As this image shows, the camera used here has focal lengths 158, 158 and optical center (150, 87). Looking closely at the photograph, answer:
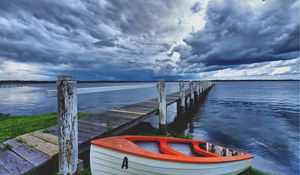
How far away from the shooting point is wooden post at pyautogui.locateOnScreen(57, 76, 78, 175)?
2.73 m

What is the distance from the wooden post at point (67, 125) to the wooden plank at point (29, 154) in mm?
509

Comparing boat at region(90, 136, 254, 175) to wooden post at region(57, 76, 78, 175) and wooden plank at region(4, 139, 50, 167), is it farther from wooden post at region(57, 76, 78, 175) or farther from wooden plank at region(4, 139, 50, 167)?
wooden plank at region(4, 139, 50, 167)

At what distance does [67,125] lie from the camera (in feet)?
9.13

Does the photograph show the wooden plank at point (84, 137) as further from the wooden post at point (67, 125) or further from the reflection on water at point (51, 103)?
the reflection on water at point (51, 103)

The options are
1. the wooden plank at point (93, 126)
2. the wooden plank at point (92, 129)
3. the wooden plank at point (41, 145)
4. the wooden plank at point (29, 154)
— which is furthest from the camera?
the wooden plank at point (93, 126)

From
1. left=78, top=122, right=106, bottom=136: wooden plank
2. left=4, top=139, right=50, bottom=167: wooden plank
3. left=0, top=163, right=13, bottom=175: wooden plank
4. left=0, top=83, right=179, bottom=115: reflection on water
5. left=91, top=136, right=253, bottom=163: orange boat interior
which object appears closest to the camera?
left=0, top=163, right=13, bottom=175: wooden plank

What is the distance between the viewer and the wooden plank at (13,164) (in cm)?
274

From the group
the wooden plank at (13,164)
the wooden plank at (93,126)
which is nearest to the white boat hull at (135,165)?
the wooden plank at (13,164)

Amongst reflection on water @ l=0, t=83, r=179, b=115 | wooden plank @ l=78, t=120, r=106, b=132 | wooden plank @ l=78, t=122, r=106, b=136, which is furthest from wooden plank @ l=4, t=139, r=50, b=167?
reflection on water @ l=0, t=83, r=179, b=115

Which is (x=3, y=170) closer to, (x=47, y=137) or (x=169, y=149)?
(x=47, y=137)

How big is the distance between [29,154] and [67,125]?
132 centimetres

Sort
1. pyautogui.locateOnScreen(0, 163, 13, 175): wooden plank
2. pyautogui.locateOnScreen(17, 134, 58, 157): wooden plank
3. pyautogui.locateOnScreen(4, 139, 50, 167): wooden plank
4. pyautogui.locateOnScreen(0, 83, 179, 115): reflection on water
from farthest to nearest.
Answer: pyautogui.locateOnScreen(0, 83, 179, 115): reflection on water → pyautogui.locateOnScreen(17, 134, 58, 157): wooden plank → pyautogui.locateOnScreen(4, 139, 50, 167): wooden plank → pyautogui.locateOnScreen(0, 163, 13, 175): wooden plank

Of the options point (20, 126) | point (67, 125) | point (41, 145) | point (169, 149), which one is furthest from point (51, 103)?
point (169, 149)

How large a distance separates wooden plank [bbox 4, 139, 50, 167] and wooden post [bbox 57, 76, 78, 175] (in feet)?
1.67
